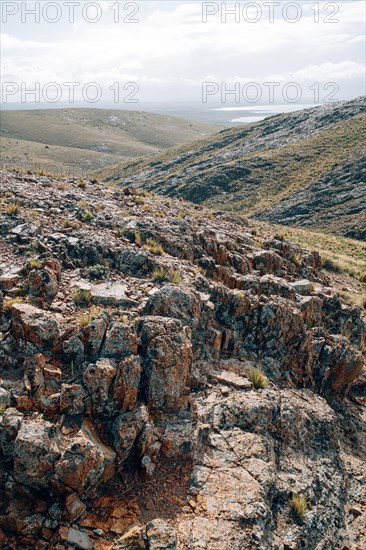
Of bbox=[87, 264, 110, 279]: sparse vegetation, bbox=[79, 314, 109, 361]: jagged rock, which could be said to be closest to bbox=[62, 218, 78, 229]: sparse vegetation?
bbox=[87, 264, 110, 279]: sparse vegetation

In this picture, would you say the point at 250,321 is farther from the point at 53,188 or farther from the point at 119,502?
the point at 53,188

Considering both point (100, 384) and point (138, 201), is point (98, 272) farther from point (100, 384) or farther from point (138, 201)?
point (138, 201)

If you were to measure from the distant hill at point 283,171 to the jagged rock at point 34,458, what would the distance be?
51948 mm

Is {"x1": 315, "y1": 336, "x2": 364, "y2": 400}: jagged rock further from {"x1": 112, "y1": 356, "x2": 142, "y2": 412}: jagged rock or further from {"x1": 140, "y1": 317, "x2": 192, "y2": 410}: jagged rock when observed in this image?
{"x1": 112, "y1": 356, "x2": 142, "y2": 412}: jagged rock

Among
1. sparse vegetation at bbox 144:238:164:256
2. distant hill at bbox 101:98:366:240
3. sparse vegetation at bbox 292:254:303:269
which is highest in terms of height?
distant hill at bbox 101:98:366:240

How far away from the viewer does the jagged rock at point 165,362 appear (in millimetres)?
9555

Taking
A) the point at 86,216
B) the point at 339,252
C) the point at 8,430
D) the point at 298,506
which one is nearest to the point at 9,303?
the point at 8,430

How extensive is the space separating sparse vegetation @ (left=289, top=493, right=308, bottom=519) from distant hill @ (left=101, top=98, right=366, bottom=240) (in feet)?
159

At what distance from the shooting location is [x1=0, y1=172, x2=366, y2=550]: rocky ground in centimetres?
738

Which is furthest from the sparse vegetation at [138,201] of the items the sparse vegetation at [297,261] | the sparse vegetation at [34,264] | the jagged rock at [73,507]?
the jagged rock at [73,507]

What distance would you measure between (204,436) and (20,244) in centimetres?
877

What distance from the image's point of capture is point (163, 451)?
28.9 feet

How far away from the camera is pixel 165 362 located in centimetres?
978

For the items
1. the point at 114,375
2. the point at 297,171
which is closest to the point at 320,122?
the point at 297,171
